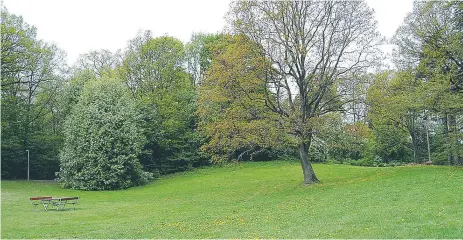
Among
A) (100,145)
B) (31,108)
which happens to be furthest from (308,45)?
(31,108)

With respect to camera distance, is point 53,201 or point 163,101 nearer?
point 53,201

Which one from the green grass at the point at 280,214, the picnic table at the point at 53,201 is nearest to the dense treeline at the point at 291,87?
the green grass at the point at 280,214

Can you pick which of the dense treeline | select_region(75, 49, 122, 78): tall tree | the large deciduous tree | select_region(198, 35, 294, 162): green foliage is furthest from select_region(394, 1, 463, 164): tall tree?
select_region(75, 49, 122, 78): tall tree

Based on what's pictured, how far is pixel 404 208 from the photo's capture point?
15023 mm

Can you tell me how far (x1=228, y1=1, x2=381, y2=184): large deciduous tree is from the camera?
26.6 m

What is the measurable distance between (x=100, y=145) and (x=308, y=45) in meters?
21.0

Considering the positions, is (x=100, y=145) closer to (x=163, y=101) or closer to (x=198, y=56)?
(x=163, y=101)

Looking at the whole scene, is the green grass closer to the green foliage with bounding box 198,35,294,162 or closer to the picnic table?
the picnic table

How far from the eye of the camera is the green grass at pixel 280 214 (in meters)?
12.4

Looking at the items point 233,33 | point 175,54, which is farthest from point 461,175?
point 175,54

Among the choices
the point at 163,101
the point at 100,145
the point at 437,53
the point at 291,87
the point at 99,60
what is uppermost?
the point at 99,60

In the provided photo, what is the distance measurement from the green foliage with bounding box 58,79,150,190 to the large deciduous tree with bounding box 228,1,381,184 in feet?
54.6

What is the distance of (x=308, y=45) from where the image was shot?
90.0 ft

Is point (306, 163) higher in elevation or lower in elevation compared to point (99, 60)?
lower
